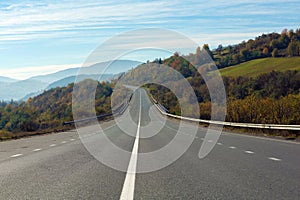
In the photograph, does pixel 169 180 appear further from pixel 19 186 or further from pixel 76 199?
pixel 19 186

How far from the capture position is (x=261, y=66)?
10862 centimetres

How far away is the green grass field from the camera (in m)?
99.1

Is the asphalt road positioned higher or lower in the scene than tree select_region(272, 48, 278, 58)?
lower

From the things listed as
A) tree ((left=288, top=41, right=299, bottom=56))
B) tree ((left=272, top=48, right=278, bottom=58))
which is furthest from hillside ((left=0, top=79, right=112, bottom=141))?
tree ((left=272, top=48, right=278, bottom=58))

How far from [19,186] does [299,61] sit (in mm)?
100004

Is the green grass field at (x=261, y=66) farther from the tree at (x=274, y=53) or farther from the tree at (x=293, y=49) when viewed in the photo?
the tree at (x=274, y=53)

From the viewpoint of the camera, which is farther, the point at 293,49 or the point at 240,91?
the point at 293,49

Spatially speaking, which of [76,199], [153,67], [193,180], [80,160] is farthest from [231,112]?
[153,67]

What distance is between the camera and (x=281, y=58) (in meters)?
114

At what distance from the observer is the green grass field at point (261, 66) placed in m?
99.1

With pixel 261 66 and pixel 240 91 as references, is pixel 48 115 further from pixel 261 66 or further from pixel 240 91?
pixel 261 66

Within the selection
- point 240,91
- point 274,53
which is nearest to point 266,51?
point 274,53

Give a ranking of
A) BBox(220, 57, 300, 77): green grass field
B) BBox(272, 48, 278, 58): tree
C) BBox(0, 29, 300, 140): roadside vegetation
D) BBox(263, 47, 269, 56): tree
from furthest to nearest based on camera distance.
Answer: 1. BBox(263, 47, 269, 56): tree
2. BBox(272, 48, 278, 58): tree
3. BBox(220, 57, 300, 77): green grass field
4. BBox(0, 29, 300, 140): roadside vegetation

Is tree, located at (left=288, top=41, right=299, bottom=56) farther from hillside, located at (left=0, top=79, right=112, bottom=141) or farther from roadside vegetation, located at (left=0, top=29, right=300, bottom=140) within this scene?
hillside, located at (left=0, top=79, right=112, bottom=141)
